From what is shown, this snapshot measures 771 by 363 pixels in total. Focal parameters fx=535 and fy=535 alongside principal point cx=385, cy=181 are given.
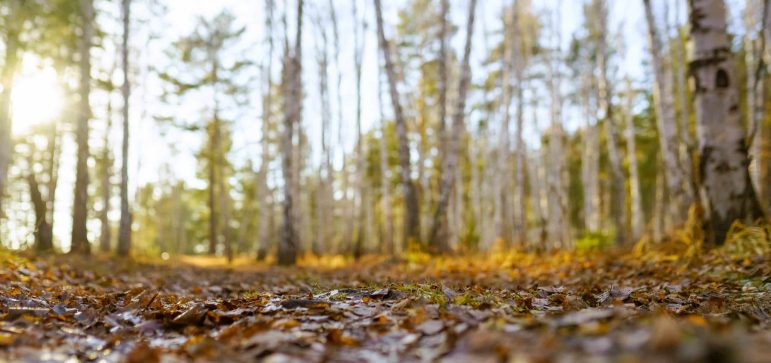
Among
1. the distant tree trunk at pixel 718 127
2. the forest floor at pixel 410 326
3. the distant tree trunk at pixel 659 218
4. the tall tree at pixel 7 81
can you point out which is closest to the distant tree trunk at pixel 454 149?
the distant tree trunk at pixel 659 218

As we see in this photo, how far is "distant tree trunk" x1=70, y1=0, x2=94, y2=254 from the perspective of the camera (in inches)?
467

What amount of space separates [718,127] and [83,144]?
40.6ft

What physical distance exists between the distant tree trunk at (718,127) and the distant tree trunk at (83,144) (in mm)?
11620

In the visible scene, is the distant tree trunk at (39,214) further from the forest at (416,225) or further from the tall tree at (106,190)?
the tall tree at (106,190)

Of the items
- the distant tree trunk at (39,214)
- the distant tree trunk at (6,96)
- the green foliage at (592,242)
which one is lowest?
the green foliage at (592,242)

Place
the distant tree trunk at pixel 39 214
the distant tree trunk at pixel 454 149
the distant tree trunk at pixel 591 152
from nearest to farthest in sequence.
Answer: the distant tree trunk at pixel 39 214
the distant tree trunk at pixel 454 149
the distant tree trunk at pixel 591 152

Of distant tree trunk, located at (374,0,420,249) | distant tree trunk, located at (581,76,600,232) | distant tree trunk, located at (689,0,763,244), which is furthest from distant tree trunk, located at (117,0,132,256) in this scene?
distant tree trunk, located at (581,76,600,232)

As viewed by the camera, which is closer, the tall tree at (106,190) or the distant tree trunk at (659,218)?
the distant tree trunk at (659,218)

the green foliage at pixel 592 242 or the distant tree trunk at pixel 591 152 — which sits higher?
the distant tree trunk at pixel 591 152

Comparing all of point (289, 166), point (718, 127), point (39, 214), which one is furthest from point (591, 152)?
point (39, 214)

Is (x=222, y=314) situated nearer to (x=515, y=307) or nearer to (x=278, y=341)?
(x=278, y=341)

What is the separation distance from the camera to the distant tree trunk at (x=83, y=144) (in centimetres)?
1187

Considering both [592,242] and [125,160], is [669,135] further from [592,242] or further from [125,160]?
[125,160]

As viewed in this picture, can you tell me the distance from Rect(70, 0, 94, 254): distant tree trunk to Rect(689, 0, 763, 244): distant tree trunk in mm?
11620
